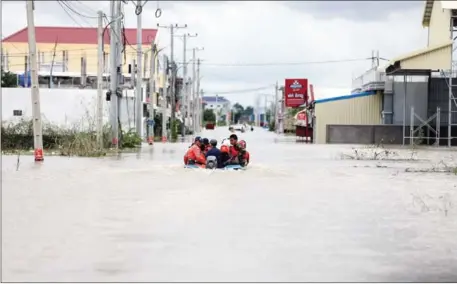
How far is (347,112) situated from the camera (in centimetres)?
5066

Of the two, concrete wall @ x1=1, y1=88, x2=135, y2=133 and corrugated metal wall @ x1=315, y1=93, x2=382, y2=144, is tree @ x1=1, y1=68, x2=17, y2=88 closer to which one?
concrete wall @ x1=1, y1=88, x2=135, y2=133

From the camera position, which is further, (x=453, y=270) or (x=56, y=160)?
(x=56, y=160)

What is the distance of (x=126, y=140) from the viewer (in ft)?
125

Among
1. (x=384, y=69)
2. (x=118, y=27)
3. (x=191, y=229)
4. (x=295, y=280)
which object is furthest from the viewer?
(x=384, y=69)

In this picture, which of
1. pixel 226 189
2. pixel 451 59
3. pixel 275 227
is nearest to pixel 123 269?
pixel 275 227

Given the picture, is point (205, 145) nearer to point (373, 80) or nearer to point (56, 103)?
point (56, 103)

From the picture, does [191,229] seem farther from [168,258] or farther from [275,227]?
[168,258]

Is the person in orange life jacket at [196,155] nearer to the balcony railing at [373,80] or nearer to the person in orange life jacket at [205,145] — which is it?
the person in orange life jacket at [205,145]

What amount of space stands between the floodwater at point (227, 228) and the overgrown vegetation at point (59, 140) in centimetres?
945

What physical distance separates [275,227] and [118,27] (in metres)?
27.3

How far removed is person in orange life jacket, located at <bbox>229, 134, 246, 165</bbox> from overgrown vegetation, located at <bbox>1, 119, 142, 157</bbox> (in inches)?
347

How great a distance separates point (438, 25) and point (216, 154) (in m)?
31.1

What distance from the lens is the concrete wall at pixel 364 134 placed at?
47.1 metres

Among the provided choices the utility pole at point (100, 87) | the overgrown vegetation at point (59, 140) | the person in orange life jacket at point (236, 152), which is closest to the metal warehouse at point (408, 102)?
the utility pole at point (100, 87)
